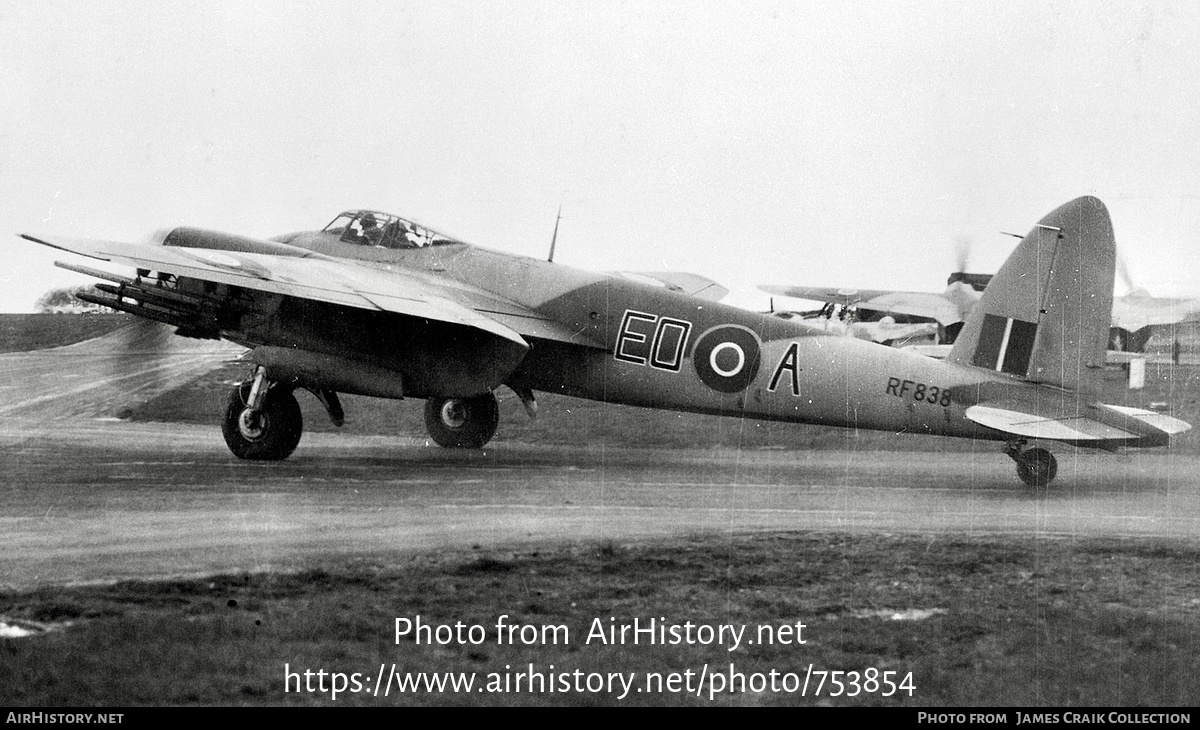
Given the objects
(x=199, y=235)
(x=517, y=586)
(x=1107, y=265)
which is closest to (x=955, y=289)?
(x=1107, y=265)

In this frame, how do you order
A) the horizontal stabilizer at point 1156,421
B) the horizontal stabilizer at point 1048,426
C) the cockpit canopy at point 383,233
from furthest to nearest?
the cockpit canopy at point 383,233 < the horizontal stabilizer at point 1156,421 < the horizontal stabilizer at point 1048,426

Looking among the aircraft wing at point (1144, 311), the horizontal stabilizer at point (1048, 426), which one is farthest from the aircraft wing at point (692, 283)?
the aircraft wing at point (1144, 311)

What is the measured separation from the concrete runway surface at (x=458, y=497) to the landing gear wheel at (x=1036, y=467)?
7.0 inches

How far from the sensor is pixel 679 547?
7258 mm

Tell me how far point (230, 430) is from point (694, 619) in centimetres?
771

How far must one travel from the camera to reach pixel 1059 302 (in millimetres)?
10336

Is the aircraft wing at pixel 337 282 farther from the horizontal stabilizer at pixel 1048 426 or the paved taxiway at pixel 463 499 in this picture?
the horizontal stabilizer at pixel 1048 426

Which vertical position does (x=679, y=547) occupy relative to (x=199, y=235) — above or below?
below

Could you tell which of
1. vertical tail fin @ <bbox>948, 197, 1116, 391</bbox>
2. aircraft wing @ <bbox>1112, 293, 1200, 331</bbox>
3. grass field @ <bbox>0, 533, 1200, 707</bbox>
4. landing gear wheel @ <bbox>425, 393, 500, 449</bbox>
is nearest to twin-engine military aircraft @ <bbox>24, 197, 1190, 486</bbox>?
vertical tail fin @ <bbox>948, 197, 1116, 391</bbox>

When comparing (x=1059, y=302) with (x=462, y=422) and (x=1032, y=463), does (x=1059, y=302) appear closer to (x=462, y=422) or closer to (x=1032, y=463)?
(x=1032, y=463)

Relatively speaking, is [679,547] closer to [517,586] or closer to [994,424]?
[517,586]

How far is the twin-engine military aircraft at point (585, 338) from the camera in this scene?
10.3m

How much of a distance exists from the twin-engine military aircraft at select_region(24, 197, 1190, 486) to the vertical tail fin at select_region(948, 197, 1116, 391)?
0.05 feet

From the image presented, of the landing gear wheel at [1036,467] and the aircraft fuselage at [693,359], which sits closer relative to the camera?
the landing gear wheel at [1036,467]
